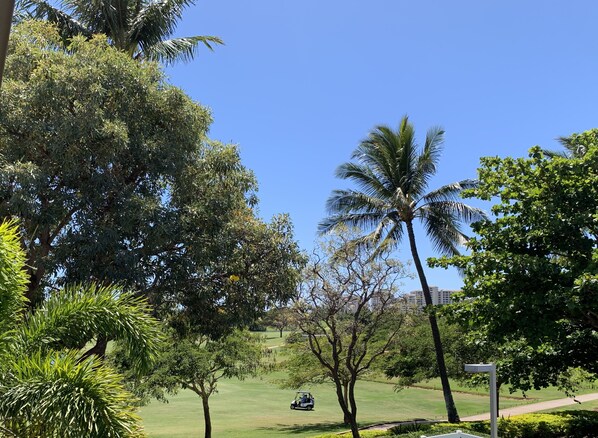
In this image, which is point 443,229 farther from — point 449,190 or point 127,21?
point 127,21

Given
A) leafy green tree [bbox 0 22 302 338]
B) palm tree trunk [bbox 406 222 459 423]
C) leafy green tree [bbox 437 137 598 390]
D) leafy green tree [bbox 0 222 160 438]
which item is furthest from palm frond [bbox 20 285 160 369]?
palm tree trunk [bbox 406 222 459 423]

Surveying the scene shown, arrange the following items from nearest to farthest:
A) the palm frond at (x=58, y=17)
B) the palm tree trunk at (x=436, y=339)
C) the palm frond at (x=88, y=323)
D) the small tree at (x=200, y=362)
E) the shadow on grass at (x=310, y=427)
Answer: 1. the palm frond at (x=88, y=323)
2. the palm frond at (x=58, y=17)
3. the palm tree trunk at (x=436, y=339)
4. the small tree at (x=200, y=362)
5. the shadow on grass at (x=310, y=427)

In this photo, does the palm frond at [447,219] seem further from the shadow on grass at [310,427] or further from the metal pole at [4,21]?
the metal pole at [4,21]

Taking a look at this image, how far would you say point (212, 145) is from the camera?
15.3 m

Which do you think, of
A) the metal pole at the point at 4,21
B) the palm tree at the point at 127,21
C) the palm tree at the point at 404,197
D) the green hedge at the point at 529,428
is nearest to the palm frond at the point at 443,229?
the palm tree at the point at 404,197

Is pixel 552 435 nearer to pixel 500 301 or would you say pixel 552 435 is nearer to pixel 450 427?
pixel 450 427

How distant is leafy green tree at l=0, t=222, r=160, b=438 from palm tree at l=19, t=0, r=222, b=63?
10.5 meters

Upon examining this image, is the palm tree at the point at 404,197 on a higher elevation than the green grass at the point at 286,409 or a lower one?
higher

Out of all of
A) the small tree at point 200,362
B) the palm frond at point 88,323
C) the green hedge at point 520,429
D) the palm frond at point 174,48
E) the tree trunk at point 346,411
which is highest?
the palm frond at point 174,48

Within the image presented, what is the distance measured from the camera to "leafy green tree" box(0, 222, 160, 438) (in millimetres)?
6102

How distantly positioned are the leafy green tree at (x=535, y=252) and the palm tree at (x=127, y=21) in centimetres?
1029

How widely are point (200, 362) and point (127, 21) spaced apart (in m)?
16.2

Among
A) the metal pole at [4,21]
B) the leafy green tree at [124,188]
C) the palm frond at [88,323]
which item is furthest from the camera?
the leafy green tree at [124,188]

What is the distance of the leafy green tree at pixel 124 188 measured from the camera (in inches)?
475
